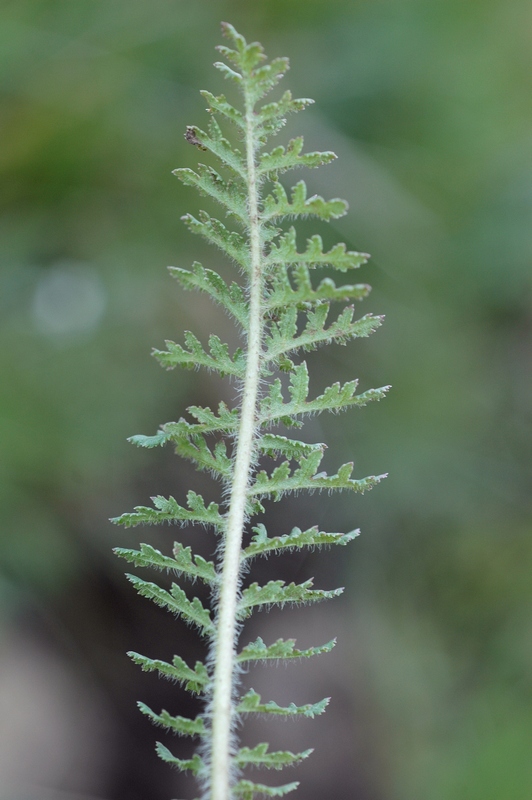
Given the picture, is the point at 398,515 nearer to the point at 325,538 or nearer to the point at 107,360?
the point at 107,360

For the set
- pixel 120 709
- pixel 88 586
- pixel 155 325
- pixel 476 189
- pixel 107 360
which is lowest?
pixel 120 709

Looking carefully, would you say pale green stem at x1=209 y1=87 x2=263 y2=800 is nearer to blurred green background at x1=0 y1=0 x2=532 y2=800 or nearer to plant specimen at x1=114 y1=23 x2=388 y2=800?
plant specimen at x1=114 y1=23 x2=388 y2=800

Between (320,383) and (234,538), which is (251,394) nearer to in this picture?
(234,538)

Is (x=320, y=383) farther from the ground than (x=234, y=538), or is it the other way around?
(x=320, y=383)

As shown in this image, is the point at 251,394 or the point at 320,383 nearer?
the point at 251,394

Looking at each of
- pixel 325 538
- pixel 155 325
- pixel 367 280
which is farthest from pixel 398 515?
pixel 325 538

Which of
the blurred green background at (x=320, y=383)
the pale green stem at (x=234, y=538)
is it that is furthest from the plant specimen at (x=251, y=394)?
the blurred green background at (x=320, y=383)

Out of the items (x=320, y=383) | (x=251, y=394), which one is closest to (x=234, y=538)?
(x=251, y=394)
